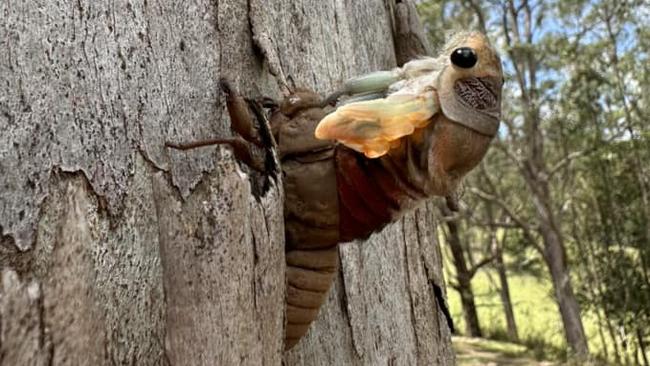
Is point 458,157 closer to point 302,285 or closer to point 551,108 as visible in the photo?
point 302,285

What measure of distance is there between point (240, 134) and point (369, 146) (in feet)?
0.59

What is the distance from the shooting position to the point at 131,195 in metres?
0.86

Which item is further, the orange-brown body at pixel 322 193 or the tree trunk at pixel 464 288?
the tree trunk at pixel 464 288

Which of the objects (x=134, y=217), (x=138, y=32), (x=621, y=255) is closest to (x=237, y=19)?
(x=138, y=32)

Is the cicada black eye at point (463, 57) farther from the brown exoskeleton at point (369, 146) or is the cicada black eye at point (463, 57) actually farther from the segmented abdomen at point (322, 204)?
the segmented abdomen at point (322, 204)

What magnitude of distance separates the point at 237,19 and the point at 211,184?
12.1 inches

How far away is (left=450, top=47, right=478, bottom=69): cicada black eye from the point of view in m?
0.94

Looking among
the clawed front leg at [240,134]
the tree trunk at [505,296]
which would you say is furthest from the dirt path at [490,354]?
the clawed front leg at [240,134]

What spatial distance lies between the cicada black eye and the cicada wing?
1.9 inches

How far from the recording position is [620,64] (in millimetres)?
10523

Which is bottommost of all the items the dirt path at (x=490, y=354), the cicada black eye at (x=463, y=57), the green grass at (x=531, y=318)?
the dirt path at (x=490, y=354)

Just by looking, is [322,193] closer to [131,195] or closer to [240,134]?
[240,134]

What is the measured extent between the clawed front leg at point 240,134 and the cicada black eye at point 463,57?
273mm

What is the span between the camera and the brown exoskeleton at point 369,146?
3.07ft
